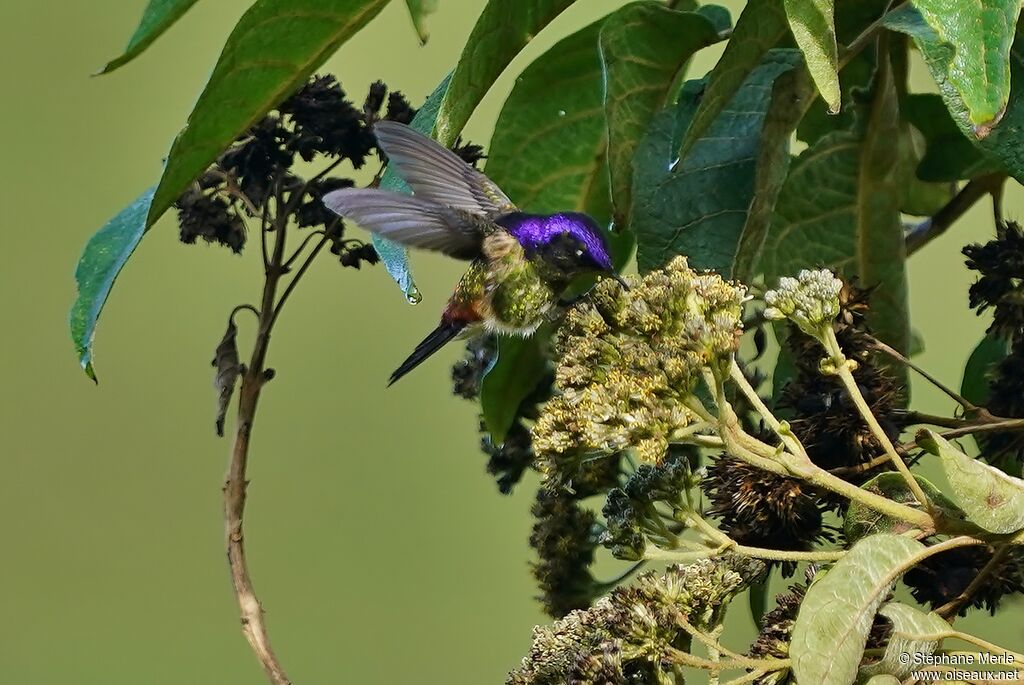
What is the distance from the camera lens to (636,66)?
95cm

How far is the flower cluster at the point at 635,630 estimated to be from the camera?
0.72 metres

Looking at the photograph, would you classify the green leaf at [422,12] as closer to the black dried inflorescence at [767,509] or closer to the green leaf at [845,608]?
the black dried inflorescence at [767,509]

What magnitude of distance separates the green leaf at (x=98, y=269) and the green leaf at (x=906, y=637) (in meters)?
0.54

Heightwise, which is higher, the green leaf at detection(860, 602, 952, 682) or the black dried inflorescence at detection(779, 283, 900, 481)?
the black dried inflorescence at detection(779, 283, 900, 481)

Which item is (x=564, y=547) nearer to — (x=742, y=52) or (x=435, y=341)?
(x=435, y=341)

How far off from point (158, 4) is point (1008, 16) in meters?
0.57

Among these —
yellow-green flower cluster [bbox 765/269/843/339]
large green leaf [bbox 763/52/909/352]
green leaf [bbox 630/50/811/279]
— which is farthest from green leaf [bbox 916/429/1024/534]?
large green leaf [bbox 763/52/909/352]

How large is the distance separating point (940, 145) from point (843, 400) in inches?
13.3

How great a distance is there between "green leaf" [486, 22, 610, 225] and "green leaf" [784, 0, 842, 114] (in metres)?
0.38

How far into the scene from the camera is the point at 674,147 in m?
1.01

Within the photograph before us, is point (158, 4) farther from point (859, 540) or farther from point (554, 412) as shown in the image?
point (859, 540)

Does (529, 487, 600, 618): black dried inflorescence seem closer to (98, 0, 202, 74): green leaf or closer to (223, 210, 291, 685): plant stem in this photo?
(223, 210, 291, 685): plant stem

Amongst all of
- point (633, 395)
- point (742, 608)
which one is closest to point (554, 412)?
point (633, 395)

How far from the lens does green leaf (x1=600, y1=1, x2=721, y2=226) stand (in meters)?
0.93
